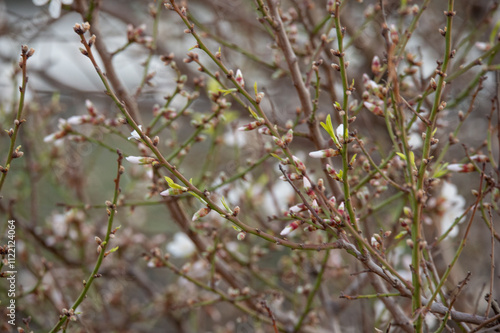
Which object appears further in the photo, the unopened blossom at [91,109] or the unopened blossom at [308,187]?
the unopened blossom at [91,109]

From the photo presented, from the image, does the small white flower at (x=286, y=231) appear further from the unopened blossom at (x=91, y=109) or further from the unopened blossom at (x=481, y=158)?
the unopened blossom at (x=91, y=109)

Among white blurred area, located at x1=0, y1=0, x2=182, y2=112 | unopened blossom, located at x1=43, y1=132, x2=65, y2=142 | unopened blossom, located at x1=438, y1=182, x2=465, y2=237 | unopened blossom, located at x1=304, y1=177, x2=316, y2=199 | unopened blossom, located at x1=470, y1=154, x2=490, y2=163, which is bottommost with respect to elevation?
unopened blossom, located at x1=304, y1=177, x2=316, y2=199

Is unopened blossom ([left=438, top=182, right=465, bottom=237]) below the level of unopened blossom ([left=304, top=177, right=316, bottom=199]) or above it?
above

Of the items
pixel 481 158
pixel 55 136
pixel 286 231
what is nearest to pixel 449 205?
pixel 481 158

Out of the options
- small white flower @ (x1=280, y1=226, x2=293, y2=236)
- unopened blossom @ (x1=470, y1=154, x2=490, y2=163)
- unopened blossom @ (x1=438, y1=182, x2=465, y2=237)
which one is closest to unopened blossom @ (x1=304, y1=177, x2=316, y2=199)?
Result: small white flower @ (x1=280, y1=226, x2=293, y2=236)

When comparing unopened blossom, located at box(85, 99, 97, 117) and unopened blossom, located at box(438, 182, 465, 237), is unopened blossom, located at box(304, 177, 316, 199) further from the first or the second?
unopened blossom, located at box(438, 182, 465, 237)

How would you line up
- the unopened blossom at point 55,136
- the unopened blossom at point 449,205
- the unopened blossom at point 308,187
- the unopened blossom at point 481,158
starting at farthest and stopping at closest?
the unopened blossom at point 449,205 → the unopened blossom at point 55,136 → the unopened blossom at point 481,158 → the unopened blossom at point 308,187

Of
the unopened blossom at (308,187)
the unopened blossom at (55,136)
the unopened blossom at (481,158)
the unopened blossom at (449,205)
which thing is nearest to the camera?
the unopened blossom at (308,187)

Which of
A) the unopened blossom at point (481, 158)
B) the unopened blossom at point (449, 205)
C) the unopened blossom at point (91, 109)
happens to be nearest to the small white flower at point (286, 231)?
the unopened blossom at point (481, 158)

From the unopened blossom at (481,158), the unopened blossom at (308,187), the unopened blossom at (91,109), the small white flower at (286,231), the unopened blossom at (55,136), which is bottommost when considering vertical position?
the small white flower at (286,231)

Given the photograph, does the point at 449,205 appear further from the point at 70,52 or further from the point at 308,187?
the point at 70,52

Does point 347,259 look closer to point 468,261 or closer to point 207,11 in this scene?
point 468,261

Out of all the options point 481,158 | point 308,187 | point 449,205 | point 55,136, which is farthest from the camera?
point 449,205

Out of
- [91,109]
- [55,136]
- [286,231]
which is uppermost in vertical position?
[91,109]
